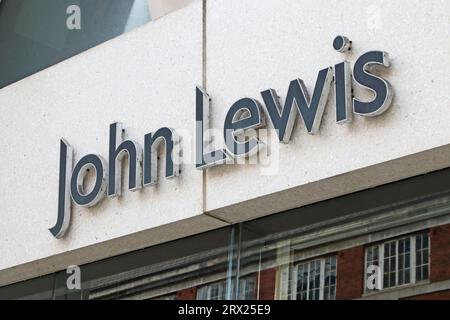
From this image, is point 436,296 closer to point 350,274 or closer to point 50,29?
point 350,274

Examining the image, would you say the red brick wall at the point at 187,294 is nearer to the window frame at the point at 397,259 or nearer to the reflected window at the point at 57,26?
the window frame at the point at 397,259

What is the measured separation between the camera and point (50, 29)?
32.0 ft

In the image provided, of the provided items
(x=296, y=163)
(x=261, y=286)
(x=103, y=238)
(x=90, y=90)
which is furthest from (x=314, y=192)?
(x=90, y=90)

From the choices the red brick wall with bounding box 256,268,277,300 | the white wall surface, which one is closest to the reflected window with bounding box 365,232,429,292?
the white wall surface

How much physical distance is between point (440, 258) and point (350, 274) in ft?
1.98

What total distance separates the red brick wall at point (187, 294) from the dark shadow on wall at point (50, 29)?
7.16 ft

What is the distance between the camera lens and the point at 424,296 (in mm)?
6723

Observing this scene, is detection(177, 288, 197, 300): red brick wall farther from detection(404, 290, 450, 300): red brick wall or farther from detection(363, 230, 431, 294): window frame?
detection(404, 290, 450, 300): red brick wall

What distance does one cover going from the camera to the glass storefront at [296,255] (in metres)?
7.04

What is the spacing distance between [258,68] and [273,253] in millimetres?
1228

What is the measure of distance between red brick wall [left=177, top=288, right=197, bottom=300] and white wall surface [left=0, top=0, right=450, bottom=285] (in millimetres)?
438

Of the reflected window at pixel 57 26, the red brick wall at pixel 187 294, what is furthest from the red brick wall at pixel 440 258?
the reflected window at pixel 57 26

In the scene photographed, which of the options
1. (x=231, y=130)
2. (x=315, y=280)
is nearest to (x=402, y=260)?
(x=315, y=280)

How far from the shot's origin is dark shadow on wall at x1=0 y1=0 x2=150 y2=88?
Answer: 920 cm
